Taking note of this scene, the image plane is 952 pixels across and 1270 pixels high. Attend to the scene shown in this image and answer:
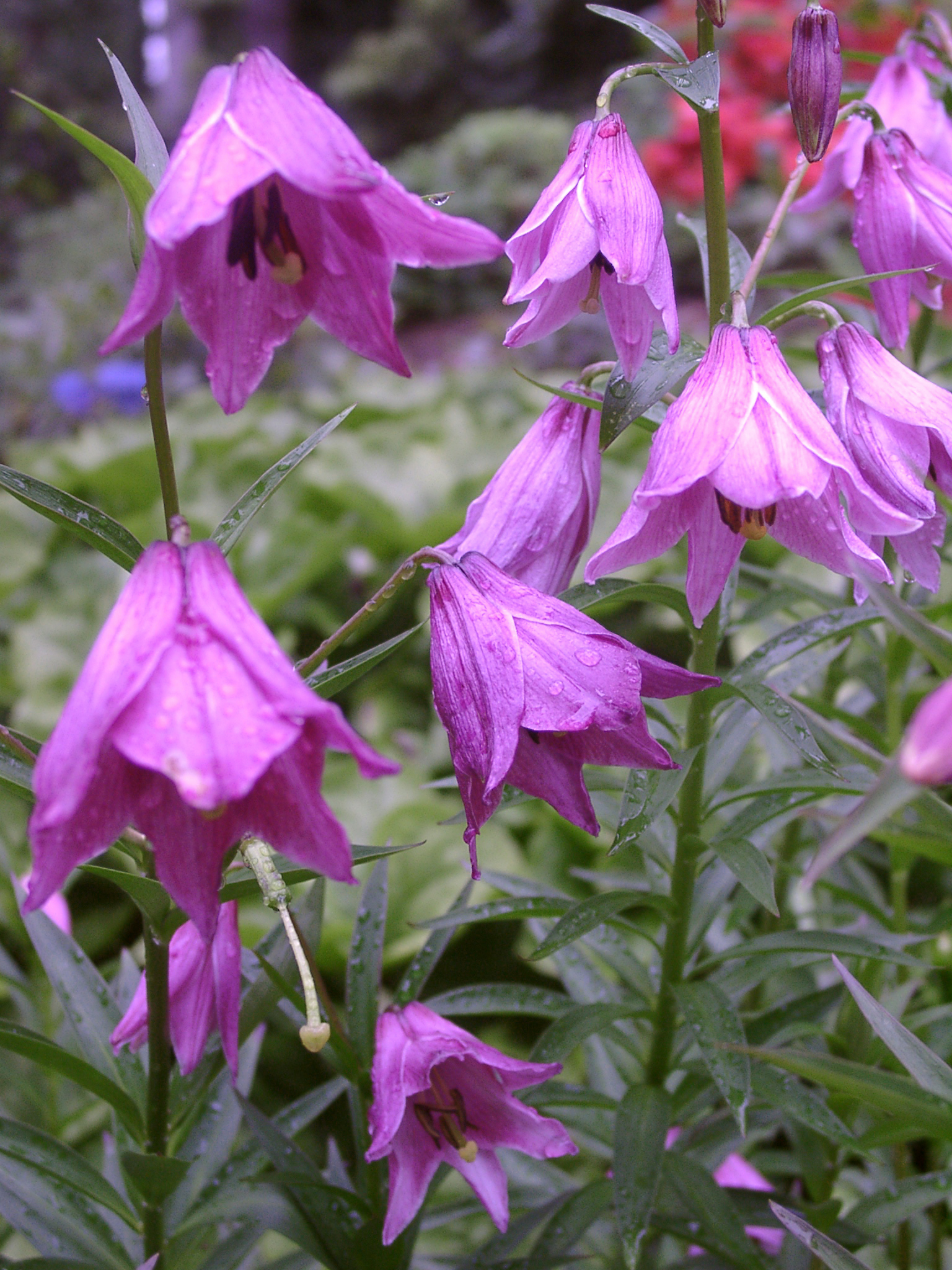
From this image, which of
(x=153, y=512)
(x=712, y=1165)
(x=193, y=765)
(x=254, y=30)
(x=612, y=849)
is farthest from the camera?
(x=254, y=30)

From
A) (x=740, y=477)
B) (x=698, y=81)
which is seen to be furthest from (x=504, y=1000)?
(x=698, y=81)

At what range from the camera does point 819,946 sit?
32.5 inches

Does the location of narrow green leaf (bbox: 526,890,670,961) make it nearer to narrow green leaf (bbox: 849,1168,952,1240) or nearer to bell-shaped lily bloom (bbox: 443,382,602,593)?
bell-shaped lily bloom (bbox: 443,382,602,593)

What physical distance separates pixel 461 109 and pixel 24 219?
356cm

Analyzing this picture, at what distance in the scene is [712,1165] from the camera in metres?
1.01

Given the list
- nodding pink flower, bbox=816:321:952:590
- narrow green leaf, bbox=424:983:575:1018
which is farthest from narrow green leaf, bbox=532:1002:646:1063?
nodding pink flower, bbox=816:321:952:590

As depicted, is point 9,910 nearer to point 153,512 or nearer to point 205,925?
point 153,512

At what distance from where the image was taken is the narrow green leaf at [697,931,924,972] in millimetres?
815

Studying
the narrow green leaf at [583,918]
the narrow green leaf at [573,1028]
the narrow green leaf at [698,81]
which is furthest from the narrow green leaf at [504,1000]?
the narrow green leaf at [698,81]

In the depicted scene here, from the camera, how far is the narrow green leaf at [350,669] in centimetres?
67

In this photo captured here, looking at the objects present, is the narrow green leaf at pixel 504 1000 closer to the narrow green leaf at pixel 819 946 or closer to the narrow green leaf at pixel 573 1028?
the narrow green leaf at pixel 573 1028

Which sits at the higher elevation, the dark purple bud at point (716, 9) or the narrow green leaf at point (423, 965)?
the dark purple bud at point (716, 9)

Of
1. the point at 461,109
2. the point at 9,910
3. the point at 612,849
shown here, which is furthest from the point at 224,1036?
the point at 461,109

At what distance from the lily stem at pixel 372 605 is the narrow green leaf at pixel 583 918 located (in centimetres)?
25
